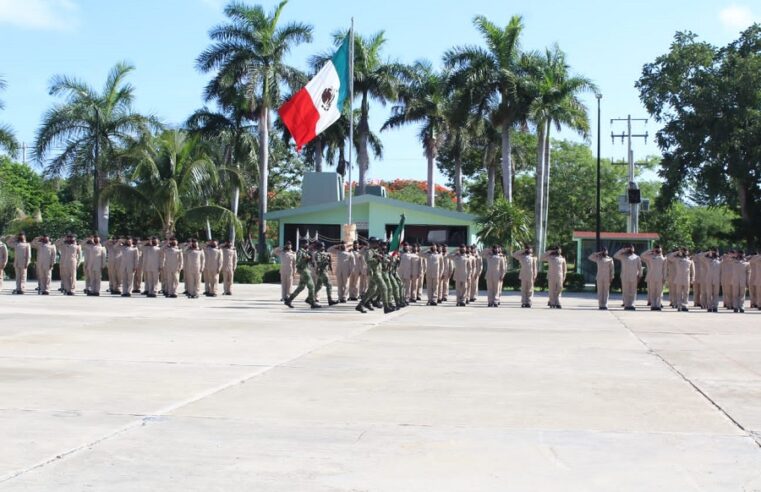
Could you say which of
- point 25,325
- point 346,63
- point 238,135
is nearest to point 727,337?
point 25,325

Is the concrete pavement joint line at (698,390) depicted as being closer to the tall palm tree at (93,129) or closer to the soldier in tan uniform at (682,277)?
the soldier in tan uniform at (682,277)

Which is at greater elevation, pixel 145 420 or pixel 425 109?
pixel 425 109

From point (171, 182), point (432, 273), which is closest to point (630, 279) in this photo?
point (432, 273)

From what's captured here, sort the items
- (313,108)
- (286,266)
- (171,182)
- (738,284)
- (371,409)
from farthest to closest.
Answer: (171,182)
(313,108)
(738,284)
(286,266)
(371,409)

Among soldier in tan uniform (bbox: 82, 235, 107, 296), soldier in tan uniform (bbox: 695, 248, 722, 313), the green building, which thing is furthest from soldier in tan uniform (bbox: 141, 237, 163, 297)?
the green building

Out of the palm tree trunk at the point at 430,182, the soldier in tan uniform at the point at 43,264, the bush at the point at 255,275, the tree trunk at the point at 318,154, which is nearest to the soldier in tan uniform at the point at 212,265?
the soldier in tan uniform at the point at 43,264

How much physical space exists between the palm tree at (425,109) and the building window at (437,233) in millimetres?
6837

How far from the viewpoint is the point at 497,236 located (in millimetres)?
39719

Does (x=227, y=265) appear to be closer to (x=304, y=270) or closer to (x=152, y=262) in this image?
(x=152, y=262)

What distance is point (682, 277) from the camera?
25.2 m

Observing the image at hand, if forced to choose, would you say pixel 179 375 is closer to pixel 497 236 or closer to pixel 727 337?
pixel 727 337

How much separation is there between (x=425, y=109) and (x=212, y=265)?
26022 millimetres

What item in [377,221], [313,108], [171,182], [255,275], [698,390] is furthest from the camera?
[377,221]

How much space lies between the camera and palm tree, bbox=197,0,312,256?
137 ft
